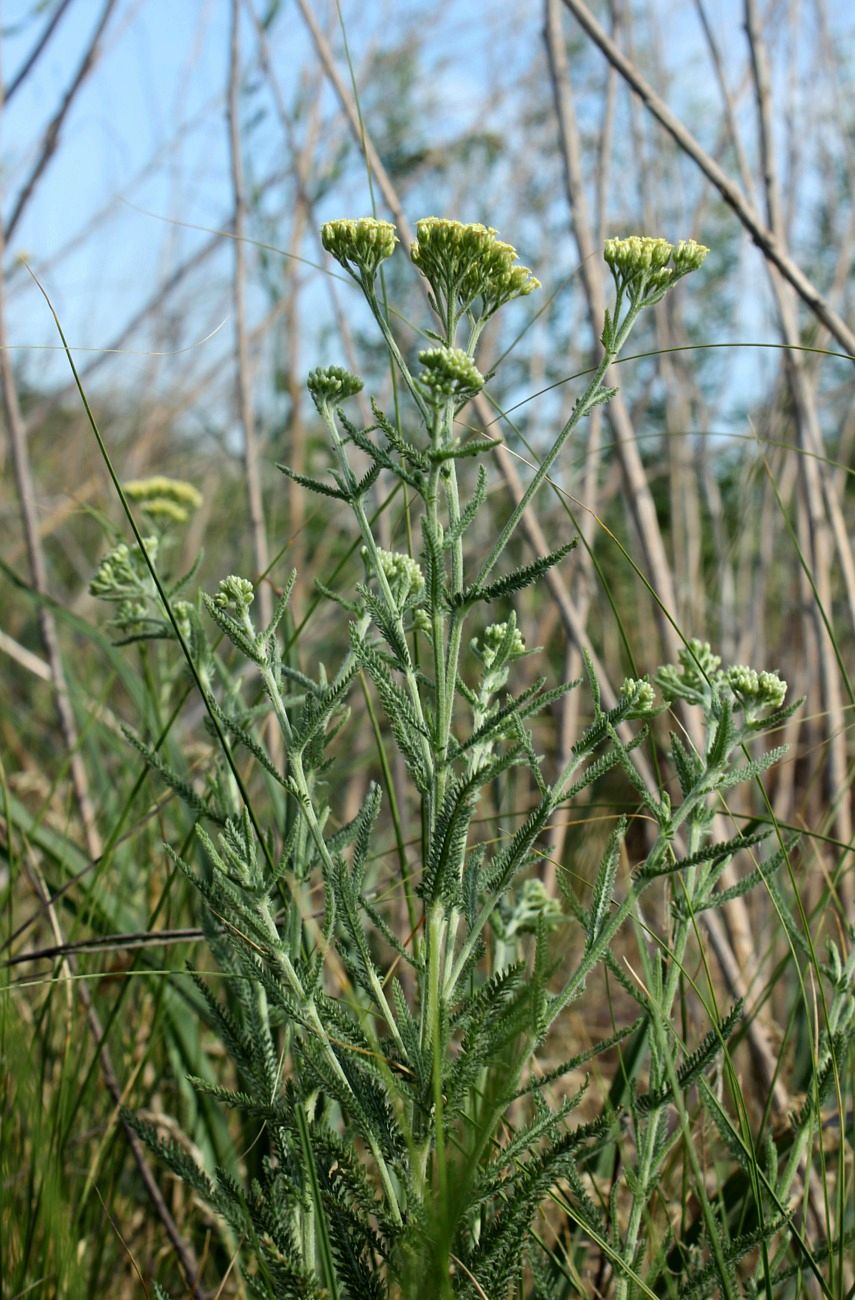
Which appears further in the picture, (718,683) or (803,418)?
(803,418)

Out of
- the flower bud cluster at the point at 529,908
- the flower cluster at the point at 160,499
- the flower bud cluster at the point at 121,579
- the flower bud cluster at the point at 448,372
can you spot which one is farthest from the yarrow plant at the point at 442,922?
the flower cluster at the point at 160,499

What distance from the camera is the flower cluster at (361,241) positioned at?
0.67 meters

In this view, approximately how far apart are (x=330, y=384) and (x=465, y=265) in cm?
11

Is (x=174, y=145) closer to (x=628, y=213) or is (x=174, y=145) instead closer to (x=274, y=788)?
(x=628, y=213)

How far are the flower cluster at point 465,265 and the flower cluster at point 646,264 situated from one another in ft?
0.16

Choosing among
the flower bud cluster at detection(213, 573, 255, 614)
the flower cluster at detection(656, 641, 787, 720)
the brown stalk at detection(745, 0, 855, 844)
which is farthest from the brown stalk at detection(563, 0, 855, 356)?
the flower bud cluster at detection(213, 573, 255, 614)

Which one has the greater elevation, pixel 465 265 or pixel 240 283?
pixel 240 283

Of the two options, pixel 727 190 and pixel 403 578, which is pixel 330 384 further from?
pixel 727 190

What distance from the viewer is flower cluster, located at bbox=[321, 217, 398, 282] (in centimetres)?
67

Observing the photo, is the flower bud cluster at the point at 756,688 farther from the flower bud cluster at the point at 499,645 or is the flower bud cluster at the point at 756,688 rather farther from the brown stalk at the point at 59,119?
the brown stalk at the point at 59,119

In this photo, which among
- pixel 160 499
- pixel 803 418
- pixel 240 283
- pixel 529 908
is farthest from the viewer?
pixel 240 283

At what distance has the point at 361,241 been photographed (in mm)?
683

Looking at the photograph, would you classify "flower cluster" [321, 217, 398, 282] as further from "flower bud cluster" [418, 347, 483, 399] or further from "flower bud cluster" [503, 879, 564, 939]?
"flower bud cluster" [503, 879, 564, 939]

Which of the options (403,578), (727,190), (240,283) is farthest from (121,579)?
(240,283)
